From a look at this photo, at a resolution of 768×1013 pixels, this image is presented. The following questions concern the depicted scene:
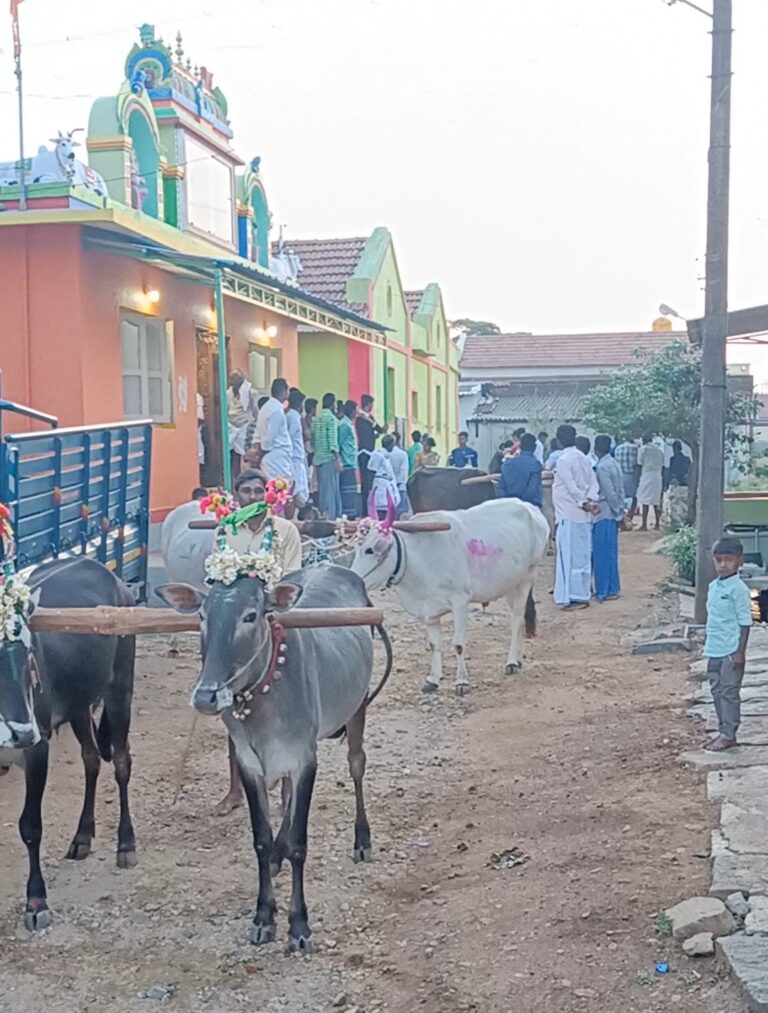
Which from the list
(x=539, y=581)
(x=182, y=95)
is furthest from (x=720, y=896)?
(x=182, y=95)

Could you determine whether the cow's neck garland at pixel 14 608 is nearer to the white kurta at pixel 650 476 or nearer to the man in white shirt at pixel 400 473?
the man in white shirt at pixel 400 473

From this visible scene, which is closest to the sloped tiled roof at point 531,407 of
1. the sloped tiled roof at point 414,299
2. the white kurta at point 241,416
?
the sloped tiled roof at point 414,299

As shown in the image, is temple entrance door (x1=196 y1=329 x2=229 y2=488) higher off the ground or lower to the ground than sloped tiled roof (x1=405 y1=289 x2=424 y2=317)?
lower

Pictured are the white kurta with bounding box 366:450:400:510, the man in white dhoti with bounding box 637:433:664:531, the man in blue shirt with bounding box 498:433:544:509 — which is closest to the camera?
the man in blue shirt with bounding box 498:433:544:509

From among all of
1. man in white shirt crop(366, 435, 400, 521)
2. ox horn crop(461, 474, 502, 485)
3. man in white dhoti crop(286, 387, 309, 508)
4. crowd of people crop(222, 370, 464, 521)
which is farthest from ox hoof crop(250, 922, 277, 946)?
man in white shirt crop(366, 435, 400, 521)

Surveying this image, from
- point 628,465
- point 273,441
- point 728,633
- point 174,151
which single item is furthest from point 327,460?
point 628,465

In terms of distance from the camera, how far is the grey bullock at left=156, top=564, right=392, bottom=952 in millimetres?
4457

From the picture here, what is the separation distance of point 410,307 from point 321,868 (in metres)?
25.1

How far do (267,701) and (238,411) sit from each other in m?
9.51

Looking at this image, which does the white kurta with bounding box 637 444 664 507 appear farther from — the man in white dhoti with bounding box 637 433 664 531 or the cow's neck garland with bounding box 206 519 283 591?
the cow's neck garland with bounding box 206 519 283 591

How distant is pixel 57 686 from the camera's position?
5.34m

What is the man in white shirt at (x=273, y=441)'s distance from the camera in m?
11.9

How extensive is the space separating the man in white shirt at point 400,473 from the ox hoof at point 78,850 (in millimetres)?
10748

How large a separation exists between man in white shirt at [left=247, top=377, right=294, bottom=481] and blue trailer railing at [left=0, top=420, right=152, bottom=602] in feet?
9.94
